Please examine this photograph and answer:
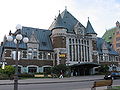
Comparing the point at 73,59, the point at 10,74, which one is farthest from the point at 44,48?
the point at 10,74

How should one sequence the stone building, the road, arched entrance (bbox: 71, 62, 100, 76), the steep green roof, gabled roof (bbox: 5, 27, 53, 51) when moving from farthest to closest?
the steep green roof, gabled roof (bbox: 5, 27, 53, 51), arched entrance (bbox: 71, 62, 100, 76), the stone building, the road

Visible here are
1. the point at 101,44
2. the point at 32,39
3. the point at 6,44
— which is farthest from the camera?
the point at 101,44

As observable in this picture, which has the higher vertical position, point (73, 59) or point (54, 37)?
point (54, 37)

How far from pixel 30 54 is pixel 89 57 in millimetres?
17912

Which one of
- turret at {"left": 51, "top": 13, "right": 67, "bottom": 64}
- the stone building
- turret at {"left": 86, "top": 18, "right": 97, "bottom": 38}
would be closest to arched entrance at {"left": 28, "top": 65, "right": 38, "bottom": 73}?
the stone building

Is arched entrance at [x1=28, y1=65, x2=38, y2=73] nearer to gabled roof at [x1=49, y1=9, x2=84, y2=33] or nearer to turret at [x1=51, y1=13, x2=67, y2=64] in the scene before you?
turret at [x1=51, y1=13, x2=67, y2=64]

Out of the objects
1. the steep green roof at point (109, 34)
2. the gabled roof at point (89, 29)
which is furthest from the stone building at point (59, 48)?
the steep green roof at point (109, 34)

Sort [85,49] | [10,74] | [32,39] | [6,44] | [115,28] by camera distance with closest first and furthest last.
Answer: [10,74] → [6,44] → [32,39] → [85,49] → [115,28]

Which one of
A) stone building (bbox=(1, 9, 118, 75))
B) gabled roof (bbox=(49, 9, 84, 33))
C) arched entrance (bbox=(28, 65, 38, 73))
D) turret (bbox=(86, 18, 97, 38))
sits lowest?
arched entrance (bbox=(28, 65, 38, 73))

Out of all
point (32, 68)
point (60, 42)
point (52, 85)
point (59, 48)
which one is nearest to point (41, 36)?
point (60, 42)

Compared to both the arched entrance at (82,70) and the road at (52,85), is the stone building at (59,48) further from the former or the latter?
the road at (52,85)

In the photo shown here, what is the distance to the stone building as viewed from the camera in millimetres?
50406

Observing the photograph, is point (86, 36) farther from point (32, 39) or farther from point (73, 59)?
point (32, 39)

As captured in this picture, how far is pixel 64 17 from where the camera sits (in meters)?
61.2
